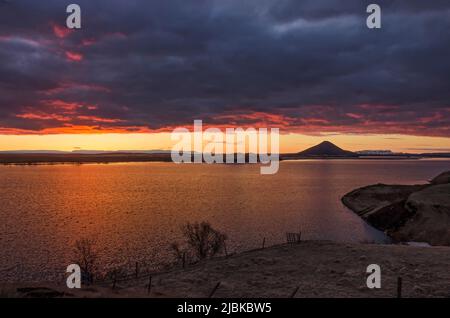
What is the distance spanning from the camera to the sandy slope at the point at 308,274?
29.3 metres

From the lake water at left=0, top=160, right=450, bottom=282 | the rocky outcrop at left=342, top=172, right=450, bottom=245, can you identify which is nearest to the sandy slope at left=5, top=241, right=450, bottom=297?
the lake water at left=0, top=160, right=450, bottom=282

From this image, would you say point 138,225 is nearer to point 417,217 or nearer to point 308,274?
point 308,274

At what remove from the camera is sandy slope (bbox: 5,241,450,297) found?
29.3 m

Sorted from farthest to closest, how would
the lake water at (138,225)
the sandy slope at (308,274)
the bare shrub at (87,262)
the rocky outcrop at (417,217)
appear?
the rocky outcrop at (417,217)
the lake water at (138,225)
the bare shrub at (87,262)
the sandy slope at (308,274)

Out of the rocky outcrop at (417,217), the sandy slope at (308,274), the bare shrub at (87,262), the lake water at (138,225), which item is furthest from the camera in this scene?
the rocky outcrop at (417,217)

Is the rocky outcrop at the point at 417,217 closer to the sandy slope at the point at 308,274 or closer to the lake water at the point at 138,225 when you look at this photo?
the lake water at the point at 138,225

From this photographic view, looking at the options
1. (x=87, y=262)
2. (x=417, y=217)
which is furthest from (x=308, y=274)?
(x=417, y=217)

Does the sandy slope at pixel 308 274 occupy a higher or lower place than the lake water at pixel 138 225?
higher

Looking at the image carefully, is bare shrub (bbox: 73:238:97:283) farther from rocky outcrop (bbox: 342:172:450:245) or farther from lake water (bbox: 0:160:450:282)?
rocky outcrop (bbox: 342:172:450:245)

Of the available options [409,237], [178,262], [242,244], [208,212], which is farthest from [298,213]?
[178,262]

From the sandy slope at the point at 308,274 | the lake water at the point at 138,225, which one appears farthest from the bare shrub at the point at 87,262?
the sandy slope at the point at 308,274

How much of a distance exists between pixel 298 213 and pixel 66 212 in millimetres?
56940

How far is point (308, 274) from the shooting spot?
34125 millimetres
